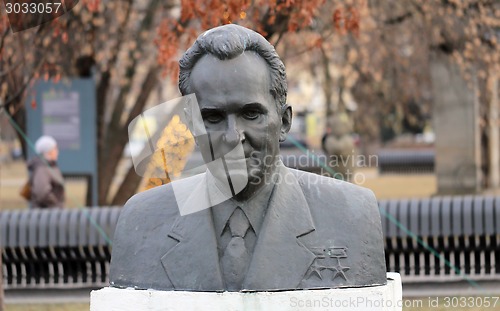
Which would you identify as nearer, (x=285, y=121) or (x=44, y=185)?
(x=285, y=121)

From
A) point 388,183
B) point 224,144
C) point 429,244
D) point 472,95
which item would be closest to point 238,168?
point 224,144

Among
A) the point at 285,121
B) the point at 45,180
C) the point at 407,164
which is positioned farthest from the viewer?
the point at 407,164

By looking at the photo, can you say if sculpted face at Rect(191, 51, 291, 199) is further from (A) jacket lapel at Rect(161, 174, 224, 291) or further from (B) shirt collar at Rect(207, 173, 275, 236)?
(A) jacket lapel at Rect(161, 174, 224, 291)

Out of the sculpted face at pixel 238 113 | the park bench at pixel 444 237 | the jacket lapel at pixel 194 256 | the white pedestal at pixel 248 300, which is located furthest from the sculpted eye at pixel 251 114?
the park bench at pixel 444 237

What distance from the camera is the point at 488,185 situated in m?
25.5

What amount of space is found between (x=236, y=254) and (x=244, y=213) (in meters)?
0.18

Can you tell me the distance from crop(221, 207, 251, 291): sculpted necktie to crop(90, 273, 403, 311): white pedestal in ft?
0.38

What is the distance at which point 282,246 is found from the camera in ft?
14.9

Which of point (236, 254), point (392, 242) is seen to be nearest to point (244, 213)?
point (236, 254)

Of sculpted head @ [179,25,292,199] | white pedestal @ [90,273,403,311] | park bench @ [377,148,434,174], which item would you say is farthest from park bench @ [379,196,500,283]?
park bench @ [377,148,434,174]

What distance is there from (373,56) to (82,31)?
8323mm

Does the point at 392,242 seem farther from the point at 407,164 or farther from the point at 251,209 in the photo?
the point at 407,164

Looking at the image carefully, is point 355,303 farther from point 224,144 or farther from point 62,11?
point 62,11

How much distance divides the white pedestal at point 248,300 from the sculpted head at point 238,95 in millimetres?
486
